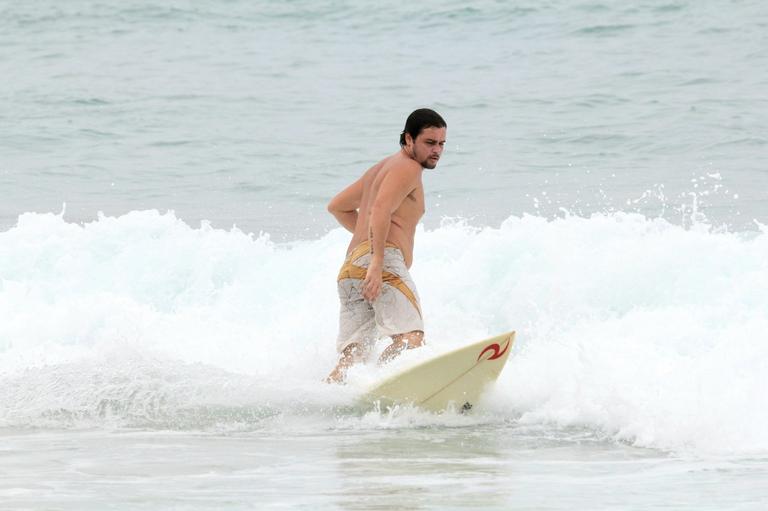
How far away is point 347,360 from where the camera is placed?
7.00 metres

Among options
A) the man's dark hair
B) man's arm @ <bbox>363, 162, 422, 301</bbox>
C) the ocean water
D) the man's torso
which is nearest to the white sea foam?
the ocean water

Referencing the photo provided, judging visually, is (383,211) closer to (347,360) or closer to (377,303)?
(377,303)

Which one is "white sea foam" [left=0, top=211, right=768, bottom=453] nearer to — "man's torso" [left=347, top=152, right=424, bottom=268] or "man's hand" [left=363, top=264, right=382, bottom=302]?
"man's hand" [left=363, top=264, right=382, bottom=302]

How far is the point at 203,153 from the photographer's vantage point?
54.1ft

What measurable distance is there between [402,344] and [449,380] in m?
0.30

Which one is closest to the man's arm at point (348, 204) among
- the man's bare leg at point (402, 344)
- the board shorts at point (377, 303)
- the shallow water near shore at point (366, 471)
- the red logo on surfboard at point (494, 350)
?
the board shorts at point (377, 303)

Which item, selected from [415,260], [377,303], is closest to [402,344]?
[377,303]

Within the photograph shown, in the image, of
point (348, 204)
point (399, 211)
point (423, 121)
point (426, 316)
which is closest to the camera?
point (423, 121)

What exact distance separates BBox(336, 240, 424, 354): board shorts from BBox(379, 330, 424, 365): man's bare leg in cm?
3

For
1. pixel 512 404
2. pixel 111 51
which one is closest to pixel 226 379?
pixel 512 404

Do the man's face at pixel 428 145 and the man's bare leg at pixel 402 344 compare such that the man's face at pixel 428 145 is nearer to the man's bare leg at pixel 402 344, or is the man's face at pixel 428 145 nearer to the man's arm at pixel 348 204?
the man's arm at pixel 348 204

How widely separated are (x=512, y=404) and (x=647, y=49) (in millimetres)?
13618

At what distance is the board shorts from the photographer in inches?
266

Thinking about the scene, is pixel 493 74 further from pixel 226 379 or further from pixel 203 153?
pixel 226 379
